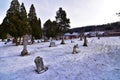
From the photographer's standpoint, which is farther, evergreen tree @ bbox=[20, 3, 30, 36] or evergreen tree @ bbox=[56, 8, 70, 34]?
evergreen tree @ bbox=[56, 8, 70, 34]

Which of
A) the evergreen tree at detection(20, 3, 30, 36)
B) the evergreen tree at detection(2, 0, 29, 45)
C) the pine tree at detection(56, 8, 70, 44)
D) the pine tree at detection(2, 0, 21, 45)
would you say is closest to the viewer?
the pine tree at detection(2, 0, 21, 45)

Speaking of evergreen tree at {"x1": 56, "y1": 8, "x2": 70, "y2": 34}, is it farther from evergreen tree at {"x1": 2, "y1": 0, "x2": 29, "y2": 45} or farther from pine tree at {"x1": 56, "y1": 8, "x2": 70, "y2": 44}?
evergreen tree at {"x1": 2, "y1": 0, "x2": 29, "y2": 45}

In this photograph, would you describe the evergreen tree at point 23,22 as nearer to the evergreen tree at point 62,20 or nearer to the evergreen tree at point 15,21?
the evergreen tree at point 15,21

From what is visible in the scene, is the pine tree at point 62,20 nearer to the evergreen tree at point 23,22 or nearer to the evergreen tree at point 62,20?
the evergreen tree at point 62,20

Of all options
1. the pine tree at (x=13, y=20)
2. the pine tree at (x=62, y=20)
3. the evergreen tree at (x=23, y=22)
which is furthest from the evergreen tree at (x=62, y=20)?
the pine tree at (x=13, y=20)

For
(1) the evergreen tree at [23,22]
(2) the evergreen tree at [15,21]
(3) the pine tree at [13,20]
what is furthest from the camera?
(1) the evergreen tree at [23,22]

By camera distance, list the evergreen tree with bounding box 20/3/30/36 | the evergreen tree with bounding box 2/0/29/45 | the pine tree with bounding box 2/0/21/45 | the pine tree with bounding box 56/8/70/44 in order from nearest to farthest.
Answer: the pine tree with bounding box 2/0/21/45 → the evergreen tree with bounding box 2/0/29/45 → the evergreen tree with bounding box 20/3/30/36 → the pine tree with bounding box 56/8/70/44

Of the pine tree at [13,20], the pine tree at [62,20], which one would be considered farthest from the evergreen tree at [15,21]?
the pine tree at [62,20]

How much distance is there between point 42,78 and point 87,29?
349 ft

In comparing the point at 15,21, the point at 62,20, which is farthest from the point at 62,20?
the point at 15,21

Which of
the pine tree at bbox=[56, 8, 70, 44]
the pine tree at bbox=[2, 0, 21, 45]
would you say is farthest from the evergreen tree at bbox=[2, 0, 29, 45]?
the pine tree at bbox=[56, 8, 70, 44]

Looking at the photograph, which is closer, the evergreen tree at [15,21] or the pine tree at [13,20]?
the pine tree at [13,20]

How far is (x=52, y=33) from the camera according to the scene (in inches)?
2685

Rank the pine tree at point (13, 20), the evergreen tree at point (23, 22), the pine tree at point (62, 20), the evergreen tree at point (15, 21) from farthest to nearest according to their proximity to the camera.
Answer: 1. the pine tree at point (62, 20)
2. the evergreen tree at point (23, 22)
3. the evergreen tree at point (15, 21)
4. the pine tree at point (13, 20)
